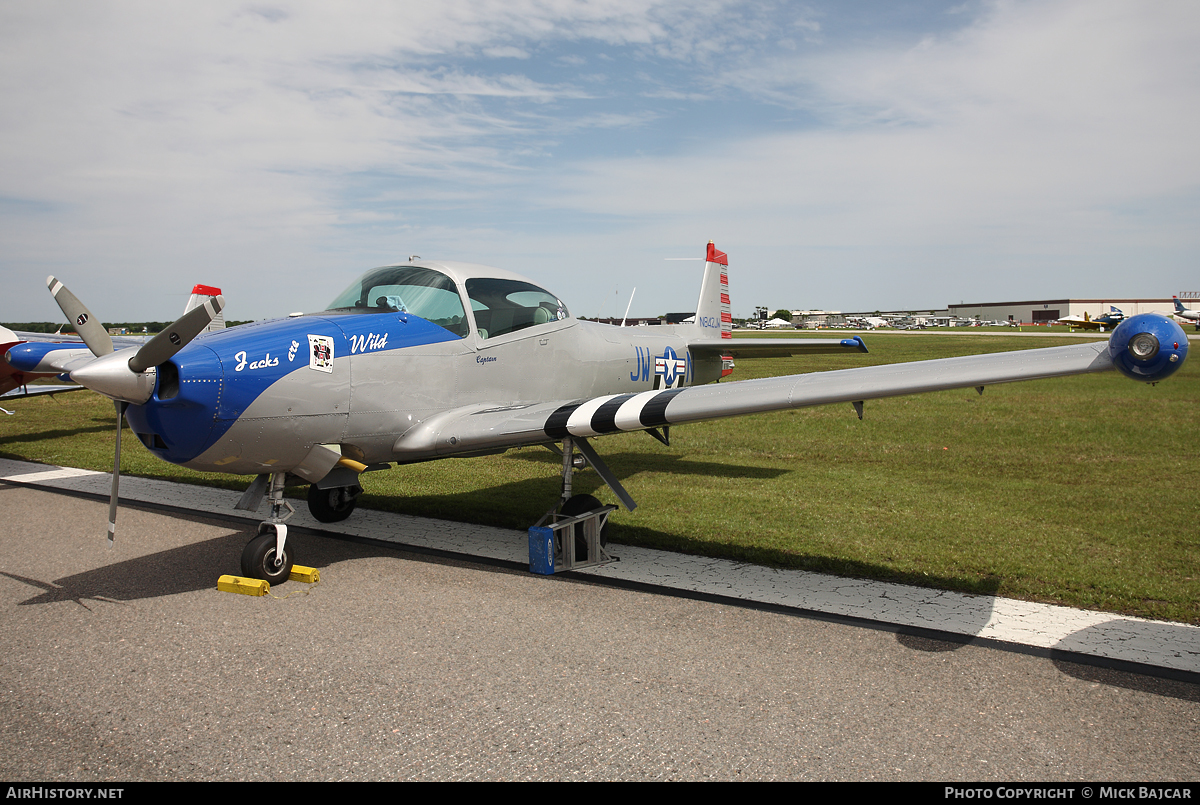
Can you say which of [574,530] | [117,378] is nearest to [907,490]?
[574,530]

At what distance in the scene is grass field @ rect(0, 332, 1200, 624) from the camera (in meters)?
5.65

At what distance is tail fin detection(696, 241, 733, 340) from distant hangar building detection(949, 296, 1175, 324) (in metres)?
108

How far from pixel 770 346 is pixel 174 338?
6.98 m

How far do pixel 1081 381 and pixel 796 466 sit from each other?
13545mm

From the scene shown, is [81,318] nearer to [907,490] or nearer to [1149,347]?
[1149,347]

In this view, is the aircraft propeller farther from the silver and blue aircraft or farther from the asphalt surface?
the asphalt surface

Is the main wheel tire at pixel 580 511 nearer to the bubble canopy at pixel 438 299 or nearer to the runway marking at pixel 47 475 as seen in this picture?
the bubble canopy at pixel 438 299

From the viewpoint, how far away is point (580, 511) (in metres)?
6.21

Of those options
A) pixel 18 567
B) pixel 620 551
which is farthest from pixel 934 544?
pixel 18 567

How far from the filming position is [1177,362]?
351 cm

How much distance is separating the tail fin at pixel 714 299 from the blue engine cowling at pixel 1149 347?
314 inches

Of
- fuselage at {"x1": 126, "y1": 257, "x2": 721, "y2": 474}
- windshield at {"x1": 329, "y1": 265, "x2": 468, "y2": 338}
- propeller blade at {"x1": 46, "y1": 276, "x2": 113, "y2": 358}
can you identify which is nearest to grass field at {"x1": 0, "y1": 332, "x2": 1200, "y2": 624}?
fuselage at {"x1": 126, "y1": 257, "x2": 721, "y2": 474}
